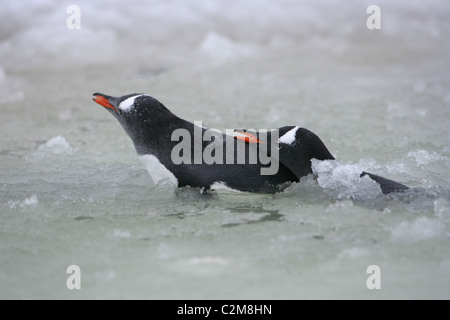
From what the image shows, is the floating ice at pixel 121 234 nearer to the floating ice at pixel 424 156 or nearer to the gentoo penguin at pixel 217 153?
the gentoo penguin at pixel 217 153

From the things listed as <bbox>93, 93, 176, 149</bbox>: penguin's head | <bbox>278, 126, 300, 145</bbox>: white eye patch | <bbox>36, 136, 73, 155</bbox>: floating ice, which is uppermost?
<bbox>36, 136, 73, 155</bbox>: floating ice

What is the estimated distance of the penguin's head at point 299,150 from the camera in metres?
3.20

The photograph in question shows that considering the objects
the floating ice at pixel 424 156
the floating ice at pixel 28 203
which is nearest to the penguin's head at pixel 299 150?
the floating ice at pixel 424 156

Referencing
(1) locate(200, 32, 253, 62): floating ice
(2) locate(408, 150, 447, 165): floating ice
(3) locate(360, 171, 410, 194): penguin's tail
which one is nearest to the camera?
(3) locate(360, 171, 410, 194): penguin's tail

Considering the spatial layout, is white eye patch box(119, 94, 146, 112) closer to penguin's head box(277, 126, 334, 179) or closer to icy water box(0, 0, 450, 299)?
icy water box(0, 0, 450, 299)

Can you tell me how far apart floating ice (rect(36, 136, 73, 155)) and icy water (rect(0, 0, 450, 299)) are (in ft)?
0.05

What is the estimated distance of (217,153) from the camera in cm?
326

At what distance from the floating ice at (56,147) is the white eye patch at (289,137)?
75.1 inches

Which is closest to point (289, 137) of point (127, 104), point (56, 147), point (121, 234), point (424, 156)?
point (127, 104)

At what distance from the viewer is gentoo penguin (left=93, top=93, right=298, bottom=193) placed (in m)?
3.23

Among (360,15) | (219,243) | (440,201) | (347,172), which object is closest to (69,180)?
(219,243)

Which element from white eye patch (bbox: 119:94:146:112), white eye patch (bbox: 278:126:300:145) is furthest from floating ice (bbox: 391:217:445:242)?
white eye patch (bbox: 119:94:146:112)

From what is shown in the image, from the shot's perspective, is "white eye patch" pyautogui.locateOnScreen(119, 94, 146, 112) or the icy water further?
"white eye patch" pyautogui.locateOnScreen(119, 94, 146, 112)

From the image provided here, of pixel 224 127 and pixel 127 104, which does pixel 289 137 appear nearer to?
pixel 127 104
